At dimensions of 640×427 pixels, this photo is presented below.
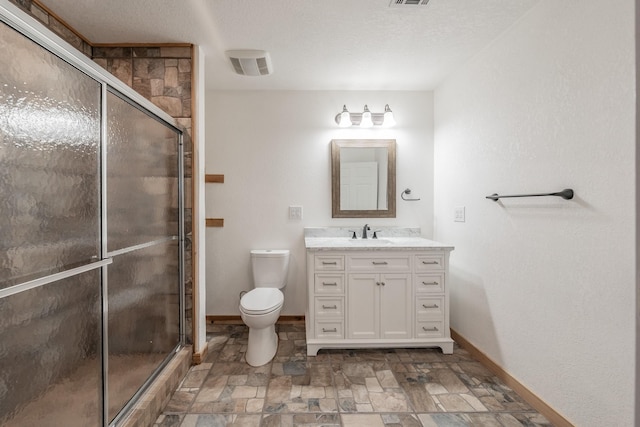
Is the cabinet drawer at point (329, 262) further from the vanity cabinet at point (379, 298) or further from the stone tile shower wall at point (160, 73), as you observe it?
the stone tile shower wall at point (160, 73)

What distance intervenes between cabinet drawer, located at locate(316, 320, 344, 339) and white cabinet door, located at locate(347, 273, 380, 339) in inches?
3.4

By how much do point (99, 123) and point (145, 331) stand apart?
1.10 meters

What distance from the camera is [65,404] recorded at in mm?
1080

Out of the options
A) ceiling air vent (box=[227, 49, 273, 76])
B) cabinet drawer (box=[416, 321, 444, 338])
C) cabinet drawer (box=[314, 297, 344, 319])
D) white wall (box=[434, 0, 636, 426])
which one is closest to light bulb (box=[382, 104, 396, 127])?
white wall (box=[434, 0, 636, 426])

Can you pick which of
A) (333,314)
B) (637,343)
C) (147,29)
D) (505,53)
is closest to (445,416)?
(333,314)

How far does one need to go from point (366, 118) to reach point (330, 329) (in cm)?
186

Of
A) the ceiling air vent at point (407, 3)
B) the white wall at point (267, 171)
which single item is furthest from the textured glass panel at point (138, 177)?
the ceiling air vent at point (407, 3)

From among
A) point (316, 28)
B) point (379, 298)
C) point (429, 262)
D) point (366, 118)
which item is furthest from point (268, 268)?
point (316, 28)

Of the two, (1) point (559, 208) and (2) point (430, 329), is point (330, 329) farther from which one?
(1) point (559, 208)

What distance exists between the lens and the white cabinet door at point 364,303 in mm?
2293

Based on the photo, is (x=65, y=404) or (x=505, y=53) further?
(x=505, y=53)

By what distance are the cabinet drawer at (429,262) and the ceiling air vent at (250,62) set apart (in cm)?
188

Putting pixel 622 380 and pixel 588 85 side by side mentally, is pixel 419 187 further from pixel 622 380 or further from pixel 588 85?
pixel 622 380

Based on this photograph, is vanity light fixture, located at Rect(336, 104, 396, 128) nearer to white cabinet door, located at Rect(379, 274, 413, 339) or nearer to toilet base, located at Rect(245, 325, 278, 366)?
white cabinet door, located at Rect(379, 274, 413, 339)
